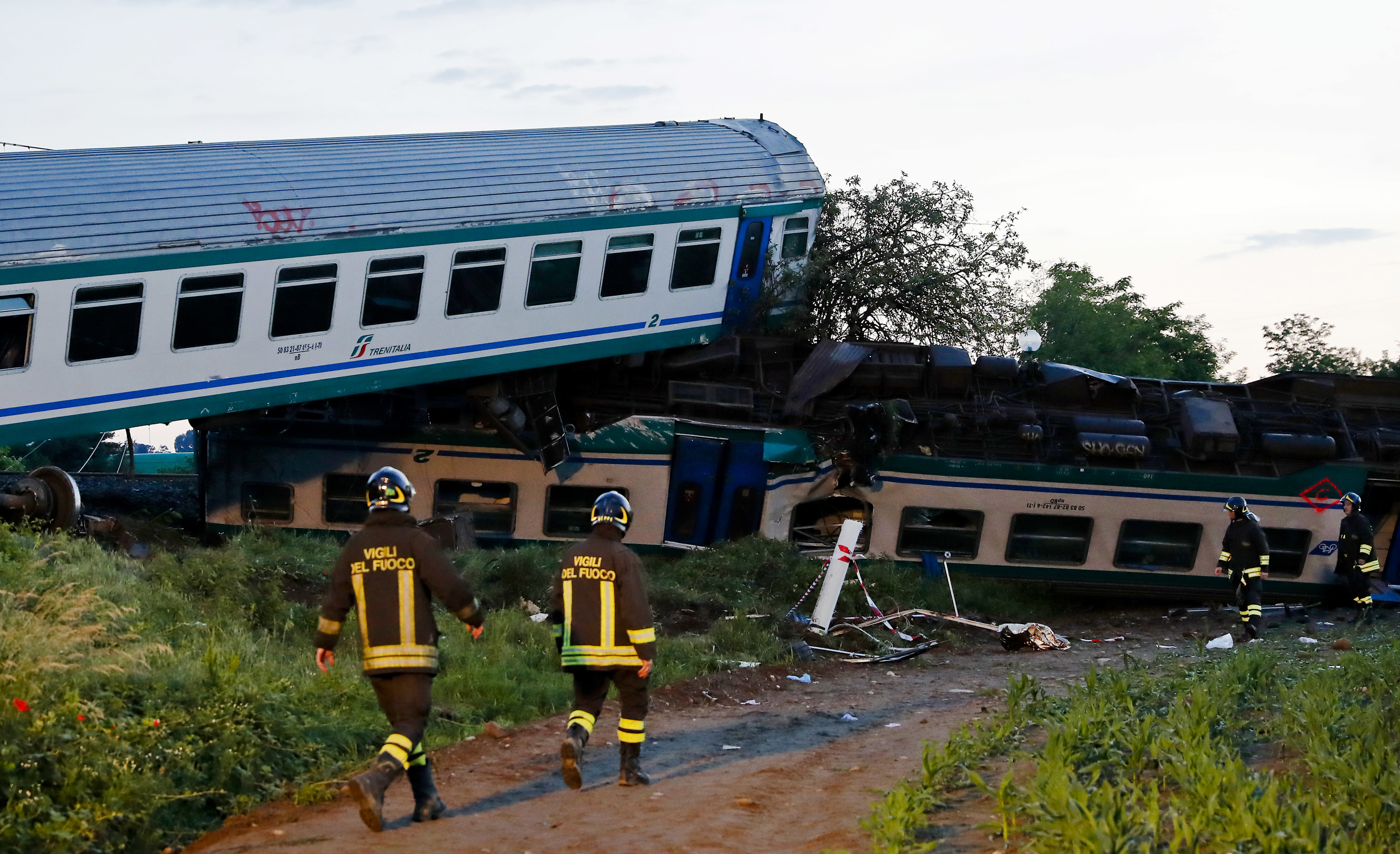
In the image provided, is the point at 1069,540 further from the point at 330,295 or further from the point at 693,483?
the point at 330,295

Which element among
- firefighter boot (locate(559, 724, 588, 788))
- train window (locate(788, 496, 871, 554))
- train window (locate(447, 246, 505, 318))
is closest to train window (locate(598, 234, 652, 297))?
train window (locate(447, 246, 505, 318))

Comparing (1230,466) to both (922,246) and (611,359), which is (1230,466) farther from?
(611,359)

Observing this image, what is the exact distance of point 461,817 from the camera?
7160 millimetres

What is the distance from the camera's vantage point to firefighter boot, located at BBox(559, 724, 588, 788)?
7.47 m

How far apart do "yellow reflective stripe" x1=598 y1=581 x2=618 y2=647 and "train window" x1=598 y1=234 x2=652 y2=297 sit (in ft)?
35.8

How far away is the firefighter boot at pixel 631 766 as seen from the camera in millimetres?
7859

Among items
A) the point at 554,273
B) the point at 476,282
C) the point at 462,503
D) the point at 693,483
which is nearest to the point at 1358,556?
the point at 693,483

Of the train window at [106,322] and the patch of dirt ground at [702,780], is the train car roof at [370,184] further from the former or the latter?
the patch of dirt ground at [702,780]

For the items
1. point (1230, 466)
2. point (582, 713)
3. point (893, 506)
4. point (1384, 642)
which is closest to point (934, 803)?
point (582, 713)

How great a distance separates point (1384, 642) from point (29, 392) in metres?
13.7

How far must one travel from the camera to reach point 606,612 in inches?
301

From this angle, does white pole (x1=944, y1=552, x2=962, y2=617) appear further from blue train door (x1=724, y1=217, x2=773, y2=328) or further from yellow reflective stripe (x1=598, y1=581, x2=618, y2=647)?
yellow reflective stripe (x1=598, y1=581, x2=618, y2=647)

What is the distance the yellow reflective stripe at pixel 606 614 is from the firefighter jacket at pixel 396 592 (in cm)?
84

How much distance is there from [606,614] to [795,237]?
13.8 meters
